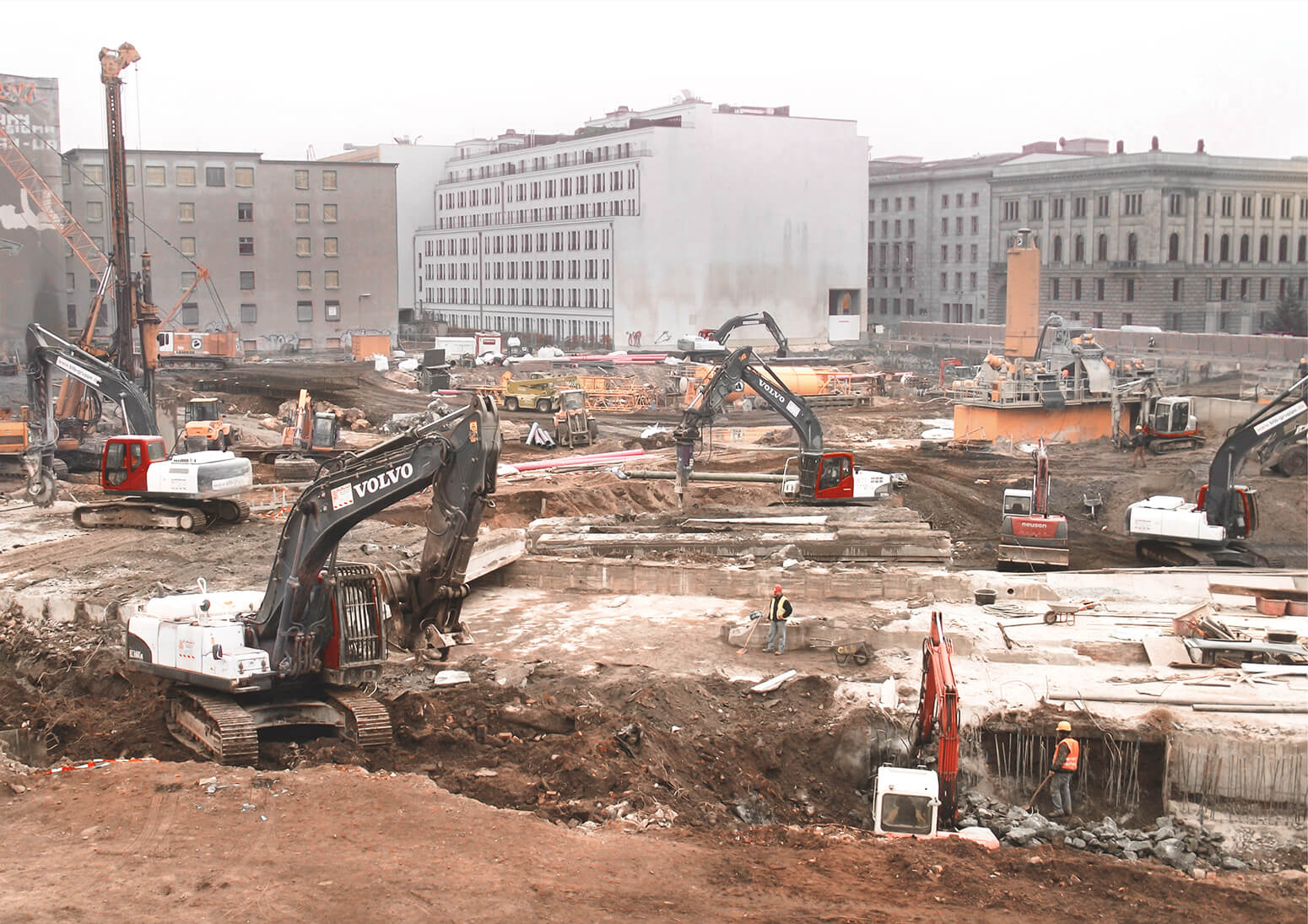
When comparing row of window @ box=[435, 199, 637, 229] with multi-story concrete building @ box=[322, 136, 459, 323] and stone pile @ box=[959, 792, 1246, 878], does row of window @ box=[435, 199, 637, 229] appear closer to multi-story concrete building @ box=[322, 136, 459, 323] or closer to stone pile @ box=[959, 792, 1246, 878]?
A: multi-story concrete building @ box=[322, 136, 459, 323]

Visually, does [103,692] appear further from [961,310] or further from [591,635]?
[961,310]

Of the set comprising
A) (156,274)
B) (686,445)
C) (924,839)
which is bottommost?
(924,839)

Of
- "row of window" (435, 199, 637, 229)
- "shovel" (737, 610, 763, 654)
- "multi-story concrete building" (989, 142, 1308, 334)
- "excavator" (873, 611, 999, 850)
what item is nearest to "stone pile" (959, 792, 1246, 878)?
"excavator" (873, 611, 999, 850)

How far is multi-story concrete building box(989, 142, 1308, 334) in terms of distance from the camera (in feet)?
235

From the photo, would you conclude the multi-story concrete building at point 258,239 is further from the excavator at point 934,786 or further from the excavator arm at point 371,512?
the excavator at point 934,786

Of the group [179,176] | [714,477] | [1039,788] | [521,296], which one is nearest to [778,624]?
[1039,788]

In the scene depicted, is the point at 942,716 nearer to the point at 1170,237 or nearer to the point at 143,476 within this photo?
the point at 143,476

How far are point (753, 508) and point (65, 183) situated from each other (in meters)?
64.9

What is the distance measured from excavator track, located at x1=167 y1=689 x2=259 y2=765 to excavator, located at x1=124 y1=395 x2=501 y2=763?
0.06 feet

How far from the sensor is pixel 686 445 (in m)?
33.4

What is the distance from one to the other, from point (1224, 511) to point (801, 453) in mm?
10027

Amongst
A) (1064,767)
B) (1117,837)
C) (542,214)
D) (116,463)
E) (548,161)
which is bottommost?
(1117,837)

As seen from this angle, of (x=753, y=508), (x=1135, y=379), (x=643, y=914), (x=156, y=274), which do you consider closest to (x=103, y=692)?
(x=643, y=914)

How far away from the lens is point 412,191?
111062 millimetres
